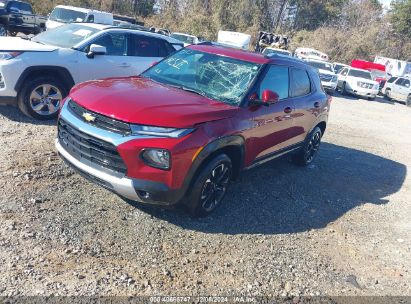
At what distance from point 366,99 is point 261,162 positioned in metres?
19.8

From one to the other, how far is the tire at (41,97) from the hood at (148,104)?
2.34 metres

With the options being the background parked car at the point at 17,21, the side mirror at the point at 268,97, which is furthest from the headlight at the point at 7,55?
the background parked car at the point at 17,21

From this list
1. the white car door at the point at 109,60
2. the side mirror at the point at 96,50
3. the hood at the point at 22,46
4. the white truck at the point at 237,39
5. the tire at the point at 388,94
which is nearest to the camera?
the hood at the point at 22,46

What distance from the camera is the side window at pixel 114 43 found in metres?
7.39

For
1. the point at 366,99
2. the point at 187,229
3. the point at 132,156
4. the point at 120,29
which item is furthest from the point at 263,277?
the point at 366,99

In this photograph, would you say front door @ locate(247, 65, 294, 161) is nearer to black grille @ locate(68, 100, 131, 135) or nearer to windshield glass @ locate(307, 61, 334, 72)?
black grille @ locate(68, 100, 131, 135)

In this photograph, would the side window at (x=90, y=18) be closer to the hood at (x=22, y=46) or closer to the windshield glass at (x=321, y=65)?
the windshield glass at (x=321, y=65)

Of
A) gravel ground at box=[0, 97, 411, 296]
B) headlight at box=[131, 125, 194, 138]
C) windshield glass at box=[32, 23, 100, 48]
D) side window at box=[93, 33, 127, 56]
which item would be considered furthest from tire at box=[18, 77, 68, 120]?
headlight at box=[131, 125, 194, 138]

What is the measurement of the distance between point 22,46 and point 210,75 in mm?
3676

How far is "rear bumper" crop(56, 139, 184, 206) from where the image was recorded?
3676 millimetres

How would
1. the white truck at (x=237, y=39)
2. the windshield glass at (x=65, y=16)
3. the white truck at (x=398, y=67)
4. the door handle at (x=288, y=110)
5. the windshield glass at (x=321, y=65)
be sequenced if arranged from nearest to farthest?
the door handle at (x=288, y=110)
the windshield glass at (x=65, y=16)
the windshield glass at (x=321, y=65)
the white truck at (x=237, y=39)
the white truck at (x=398, y=67)

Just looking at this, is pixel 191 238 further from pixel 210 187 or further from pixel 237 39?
pixel 237 39

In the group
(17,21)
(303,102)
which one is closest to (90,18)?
(17,21)

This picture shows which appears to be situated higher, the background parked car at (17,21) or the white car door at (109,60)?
the white car door at (109,60)
